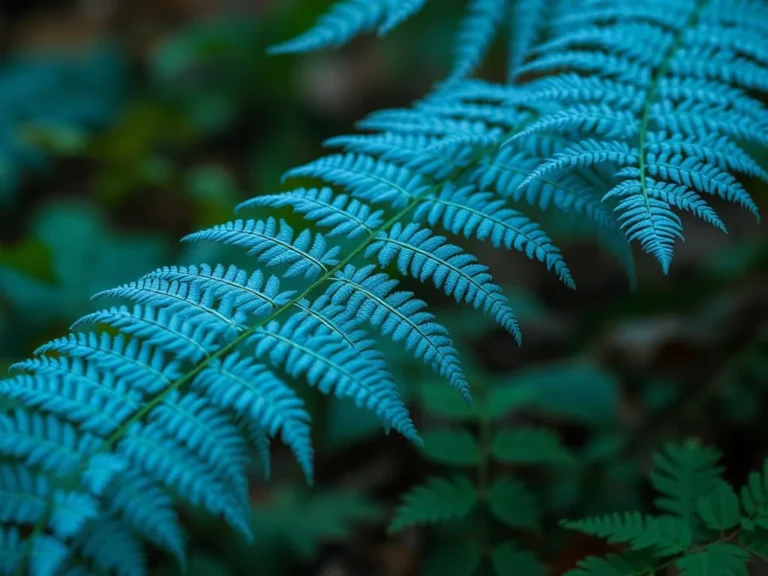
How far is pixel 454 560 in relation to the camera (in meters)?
1.56

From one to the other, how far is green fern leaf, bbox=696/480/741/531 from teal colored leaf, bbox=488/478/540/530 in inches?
Answer: 14.9

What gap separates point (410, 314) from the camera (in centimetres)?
115

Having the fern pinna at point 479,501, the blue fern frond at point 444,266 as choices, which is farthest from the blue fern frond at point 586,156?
the fern pinna at point 479,501

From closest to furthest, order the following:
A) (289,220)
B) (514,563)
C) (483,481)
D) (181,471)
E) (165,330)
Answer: (181,471) → (165,330) → (514,563) → (483,481) → (289,220)

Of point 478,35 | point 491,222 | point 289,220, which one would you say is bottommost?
point 491,222

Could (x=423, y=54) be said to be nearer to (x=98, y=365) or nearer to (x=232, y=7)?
(x=232, y=7)

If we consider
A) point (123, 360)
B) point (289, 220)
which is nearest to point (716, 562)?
point (123, 360)

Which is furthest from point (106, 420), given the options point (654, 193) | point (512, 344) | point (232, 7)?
point (232, 7)

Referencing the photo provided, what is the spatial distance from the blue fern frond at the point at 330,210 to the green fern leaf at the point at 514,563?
0.71 metres

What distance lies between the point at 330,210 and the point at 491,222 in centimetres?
28

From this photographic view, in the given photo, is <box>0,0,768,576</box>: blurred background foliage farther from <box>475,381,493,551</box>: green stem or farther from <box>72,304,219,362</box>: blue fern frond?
<box>72,304,219,362</box>: blue fern frond

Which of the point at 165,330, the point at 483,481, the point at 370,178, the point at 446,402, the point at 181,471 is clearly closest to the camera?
the point at 181,471

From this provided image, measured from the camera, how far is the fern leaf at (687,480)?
4.37 ft

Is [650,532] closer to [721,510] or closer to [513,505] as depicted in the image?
[721,510]
